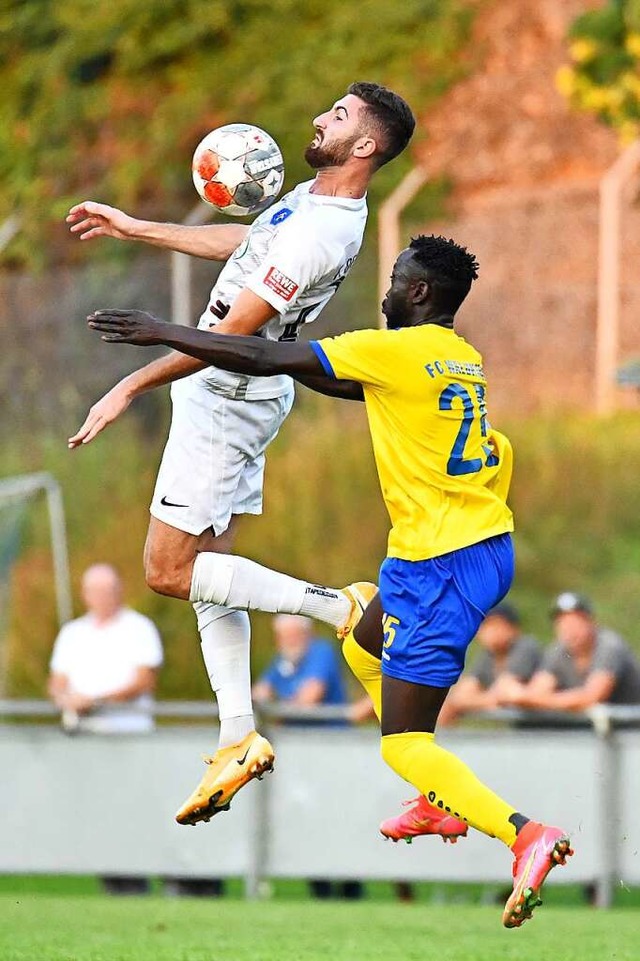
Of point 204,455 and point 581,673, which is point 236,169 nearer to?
point 204,455

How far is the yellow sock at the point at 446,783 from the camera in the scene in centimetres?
669

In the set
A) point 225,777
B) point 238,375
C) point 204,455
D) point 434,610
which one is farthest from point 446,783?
point 238,375

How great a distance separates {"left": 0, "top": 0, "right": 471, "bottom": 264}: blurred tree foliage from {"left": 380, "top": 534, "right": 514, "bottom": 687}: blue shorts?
15067 millimetres

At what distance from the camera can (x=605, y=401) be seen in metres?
19.0

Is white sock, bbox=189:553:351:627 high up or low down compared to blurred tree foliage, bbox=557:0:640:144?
down

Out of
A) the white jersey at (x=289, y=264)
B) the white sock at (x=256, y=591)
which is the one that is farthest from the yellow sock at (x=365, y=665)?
the white jersey at (x=289, y=264)

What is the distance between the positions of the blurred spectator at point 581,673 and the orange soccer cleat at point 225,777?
4.91m

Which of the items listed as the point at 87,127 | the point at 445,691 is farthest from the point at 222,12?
the point at 445,691

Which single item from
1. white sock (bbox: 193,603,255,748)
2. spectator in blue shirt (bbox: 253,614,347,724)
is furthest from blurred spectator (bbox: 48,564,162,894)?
white sock (bbox: 193,603,255,748)

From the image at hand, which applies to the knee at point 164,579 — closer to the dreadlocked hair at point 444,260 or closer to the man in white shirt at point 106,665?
the dreadlocked hair at point 444,260

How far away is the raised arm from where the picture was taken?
7.12 meters

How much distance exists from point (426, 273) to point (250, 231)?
0.83 m

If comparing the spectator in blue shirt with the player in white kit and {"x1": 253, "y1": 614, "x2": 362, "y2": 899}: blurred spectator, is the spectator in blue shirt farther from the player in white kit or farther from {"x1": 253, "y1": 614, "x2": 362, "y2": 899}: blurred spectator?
the player in white kit

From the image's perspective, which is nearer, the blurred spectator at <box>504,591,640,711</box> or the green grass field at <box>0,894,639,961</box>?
the green grass field at <box>0,894,639,961</box>
